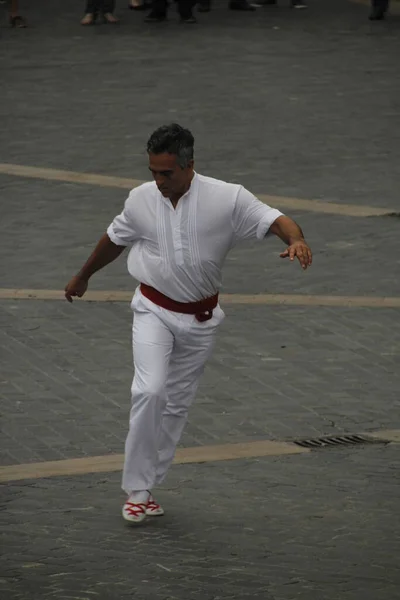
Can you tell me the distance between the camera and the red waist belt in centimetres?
788

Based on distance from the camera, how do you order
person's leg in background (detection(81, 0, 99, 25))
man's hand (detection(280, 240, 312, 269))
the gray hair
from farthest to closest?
person's leg in background (detection(81, 0, 99, 25))
the gray hair
man's hand (detection(280, 240, 312, 269))

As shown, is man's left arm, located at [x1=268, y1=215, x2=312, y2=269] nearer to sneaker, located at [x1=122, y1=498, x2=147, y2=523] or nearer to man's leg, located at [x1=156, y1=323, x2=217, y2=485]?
man's leg, located at [x1=156, y1=323, x2=217, y2=485]

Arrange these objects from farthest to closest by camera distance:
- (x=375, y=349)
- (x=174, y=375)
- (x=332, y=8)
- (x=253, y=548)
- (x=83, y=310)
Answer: (x=332, y=8), (x=83, y=310), (x=375, y=349), (x=174, y=375), (x=253, y=548)

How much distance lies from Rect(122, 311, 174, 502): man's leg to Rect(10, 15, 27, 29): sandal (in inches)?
665

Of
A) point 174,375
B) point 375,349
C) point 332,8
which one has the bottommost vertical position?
point 332,8

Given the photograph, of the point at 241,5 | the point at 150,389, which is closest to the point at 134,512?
the point at 150,389

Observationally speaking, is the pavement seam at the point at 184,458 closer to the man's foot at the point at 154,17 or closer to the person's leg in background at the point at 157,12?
the person's leg in background at the point at 157,12

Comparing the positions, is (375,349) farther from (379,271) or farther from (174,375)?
(174,375)

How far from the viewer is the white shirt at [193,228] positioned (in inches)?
304

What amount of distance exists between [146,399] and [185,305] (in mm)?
468

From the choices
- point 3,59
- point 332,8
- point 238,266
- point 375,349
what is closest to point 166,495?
point 375,349

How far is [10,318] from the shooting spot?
38.4 ft

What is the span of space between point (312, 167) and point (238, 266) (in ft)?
12.0

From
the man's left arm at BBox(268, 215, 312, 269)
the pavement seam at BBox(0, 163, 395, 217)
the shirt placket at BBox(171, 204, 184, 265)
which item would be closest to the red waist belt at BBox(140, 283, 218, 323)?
the shirt placket at BBox(171, 204, 184, 265)
